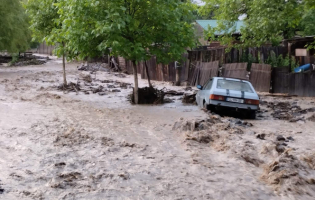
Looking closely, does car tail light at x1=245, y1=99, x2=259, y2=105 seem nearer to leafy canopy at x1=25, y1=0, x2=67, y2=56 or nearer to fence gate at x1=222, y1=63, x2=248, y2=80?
fence gate at x1=222, y1=63, x2=248, y2=80

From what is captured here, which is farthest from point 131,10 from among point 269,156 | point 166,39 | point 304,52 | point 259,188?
point 304,52

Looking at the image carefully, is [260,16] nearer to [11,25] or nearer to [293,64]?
[293,64]

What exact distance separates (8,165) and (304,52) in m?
17.6

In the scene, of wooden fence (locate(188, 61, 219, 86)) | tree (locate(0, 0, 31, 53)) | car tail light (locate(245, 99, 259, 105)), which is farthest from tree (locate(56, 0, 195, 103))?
tree (locate(0, 0, 31, 53))

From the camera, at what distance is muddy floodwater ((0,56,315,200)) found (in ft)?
15.8

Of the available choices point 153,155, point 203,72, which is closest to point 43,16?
point 203,72

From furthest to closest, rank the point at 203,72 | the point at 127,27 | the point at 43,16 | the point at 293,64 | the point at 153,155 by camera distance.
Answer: the point at 203,72 < the point at 43,16 < the point at 293,64 < the point at 127,27 < the point at 153,155

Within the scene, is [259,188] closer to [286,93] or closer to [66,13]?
[66,13]

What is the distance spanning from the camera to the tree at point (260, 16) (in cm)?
1323

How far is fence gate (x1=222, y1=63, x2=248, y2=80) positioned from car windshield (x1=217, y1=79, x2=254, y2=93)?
6297 millimetres

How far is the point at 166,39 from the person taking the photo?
12.3 metres

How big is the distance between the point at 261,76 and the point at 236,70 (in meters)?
1.55

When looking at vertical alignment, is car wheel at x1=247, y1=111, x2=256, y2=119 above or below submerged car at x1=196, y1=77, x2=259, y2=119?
below

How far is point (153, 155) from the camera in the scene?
6.60 m
